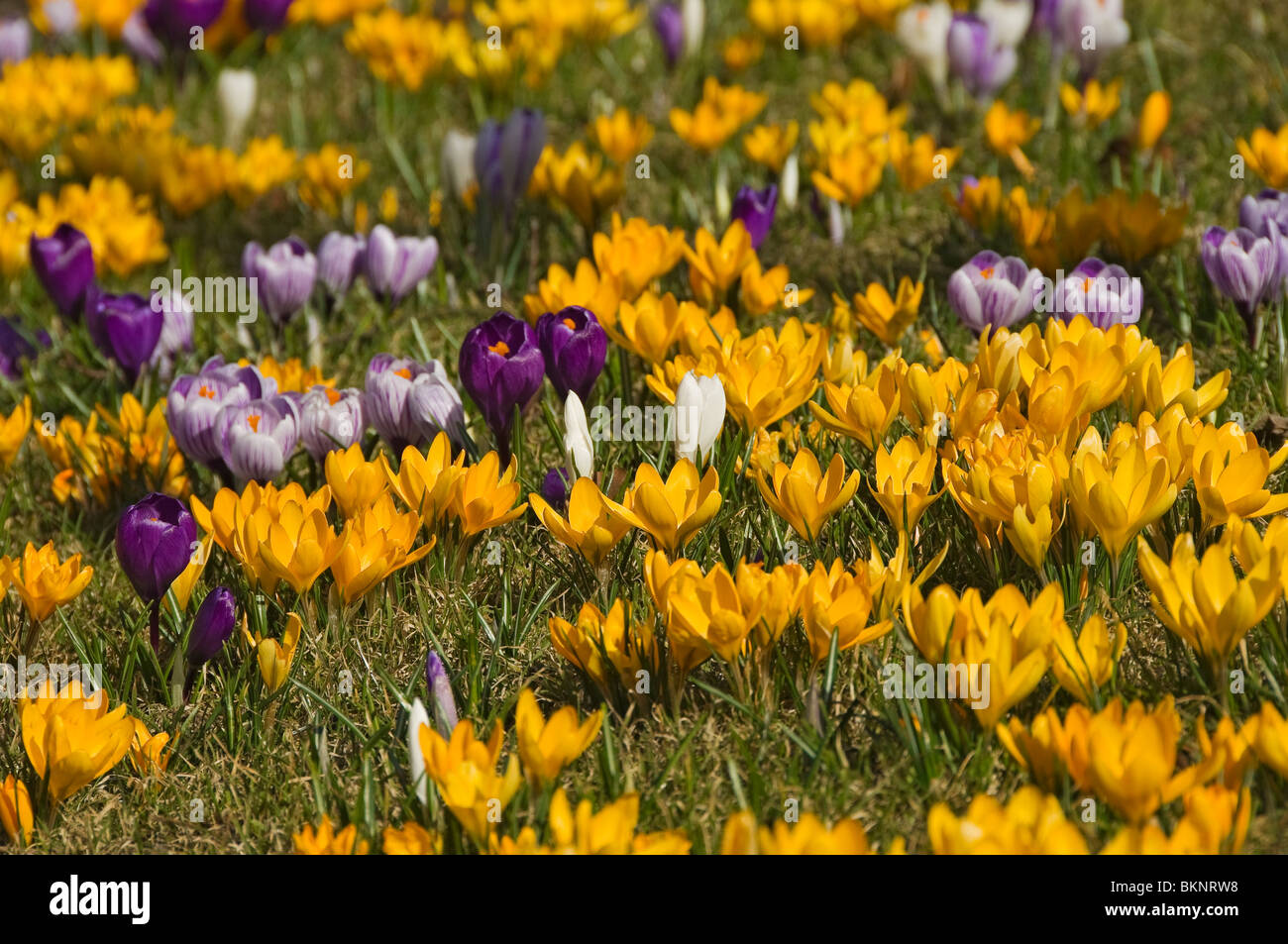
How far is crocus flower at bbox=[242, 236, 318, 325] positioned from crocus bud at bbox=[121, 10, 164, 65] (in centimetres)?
276

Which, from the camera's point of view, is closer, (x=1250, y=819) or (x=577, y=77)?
(x=1250, y=819)

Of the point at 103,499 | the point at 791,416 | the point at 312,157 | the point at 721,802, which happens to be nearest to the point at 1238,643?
the point at 721,802

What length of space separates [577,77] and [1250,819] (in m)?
4.38

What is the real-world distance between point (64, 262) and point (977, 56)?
310cm

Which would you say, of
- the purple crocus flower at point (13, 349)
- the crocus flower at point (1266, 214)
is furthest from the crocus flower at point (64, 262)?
the crocus flower at point (1266, 214)

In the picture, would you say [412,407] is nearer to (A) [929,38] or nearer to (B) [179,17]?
(A) [929,38]

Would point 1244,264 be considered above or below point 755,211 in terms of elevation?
below

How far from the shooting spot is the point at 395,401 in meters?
3.12

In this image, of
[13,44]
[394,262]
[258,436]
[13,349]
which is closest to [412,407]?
[258,436]

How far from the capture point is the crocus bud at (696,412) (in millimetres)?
2857

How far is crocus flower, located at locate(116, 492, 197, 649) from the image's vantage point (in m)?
2.72
